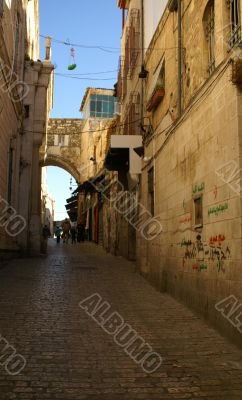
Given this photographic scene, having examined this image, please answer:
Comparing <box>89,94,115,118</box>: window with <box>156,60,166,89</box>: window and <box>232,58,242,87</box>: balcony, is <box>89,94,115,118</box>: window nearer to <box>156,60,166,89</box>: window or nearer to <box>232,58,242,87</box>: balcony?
<box>156,60,166,89</box>: window

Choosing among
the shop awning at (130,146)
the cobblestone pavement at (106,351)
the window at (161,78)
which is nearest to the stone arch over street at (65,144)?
the shop awning at (130,146)

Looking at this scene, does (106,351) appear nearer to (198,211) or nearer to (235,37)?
(198,211)

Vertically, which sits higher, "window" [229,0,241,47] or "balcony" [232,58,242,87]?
"window" [229,0,241,47]

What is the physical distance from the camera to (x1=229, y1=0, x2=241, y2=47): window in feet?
19.3

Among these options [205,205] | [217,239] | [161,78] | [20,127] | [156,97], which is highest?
[20,127]

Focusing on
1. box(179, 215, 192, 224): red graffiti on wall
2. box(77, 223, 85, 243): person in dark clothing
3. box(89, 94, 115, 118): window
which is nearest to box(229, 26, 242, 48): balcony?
box(179, 215, 192, 224): red graffiti on wall

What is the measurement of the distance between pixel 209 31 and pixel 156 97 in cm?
343

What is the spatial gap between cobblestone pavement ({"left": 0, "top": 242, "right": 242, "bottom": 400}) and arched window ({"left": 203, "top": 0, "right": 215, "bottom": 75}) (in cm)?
413

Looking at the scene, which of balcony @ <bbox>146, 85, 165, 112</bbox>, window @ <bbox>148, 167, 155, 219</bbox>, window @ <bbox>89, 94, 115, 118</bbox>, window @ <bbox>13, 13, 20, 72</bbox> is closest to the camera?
balcony @ <bbox>146, 85, 165, 112</bbox>

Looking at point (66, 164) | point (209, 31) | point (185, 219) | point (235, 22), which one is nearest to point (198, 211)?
point (185, 219)

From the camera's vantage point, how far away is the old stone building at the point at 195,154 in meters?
5.72

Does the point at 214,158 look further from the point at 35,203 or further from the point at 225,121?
the point at 35,203

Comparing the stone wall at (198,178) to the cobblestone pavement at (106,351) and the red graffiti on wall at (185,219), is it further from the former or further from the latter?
the cobblestone pavement at (106,351)

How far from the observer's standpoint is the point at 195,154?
7.44 meters
